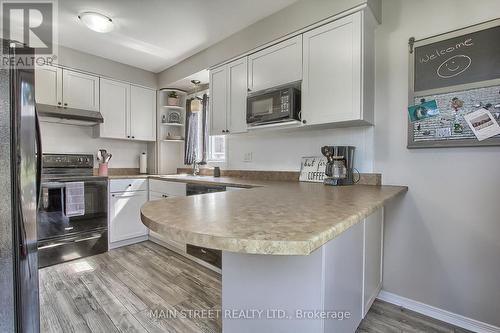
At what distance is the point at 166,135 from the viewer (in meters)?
3.79

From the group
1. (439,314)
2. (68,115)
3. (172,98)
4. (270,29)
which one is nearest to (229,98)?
(270,29)

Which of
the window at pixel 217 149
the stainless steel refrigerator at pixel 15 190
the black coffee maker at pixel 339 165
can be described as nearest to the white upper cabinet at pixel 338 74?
the black coffee maker at pixel 339 165

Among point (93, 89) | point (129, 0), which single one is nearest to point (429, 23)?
point (129, 0)

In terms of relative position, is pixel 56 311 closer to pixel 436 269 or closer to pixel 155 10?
pixel 155 10

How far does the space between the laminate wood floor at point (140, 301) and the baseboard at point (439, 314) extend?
5 centimetres

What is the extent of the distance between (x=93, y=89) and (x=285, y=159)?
2603 mm

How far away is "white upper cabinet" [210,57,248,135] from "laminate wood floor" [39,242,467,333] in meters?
1.51

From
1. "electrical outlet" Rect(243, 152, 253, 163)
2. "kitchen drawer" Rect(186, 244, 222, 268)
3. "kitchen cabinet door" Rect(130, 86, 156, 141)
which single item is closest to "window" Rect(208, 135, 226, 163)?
"electrical outlet" Rect(243, 152, 253, 163)

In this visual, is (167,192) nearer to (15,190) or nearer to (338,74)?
(15,190)

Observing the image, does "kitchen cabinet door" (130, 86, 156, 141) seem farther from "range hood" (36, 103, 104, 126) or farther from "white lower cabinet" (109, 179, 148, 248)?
"white lower cabinet" (109, 179, 148, 248)

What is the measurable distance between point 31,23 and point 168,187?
211 cm

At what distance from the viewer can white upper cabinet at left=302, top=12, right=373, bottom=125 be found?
1.71 m

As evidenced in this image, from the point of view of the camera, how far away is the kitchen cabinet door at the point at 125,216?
9.64 ft

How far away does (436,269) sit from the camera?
5.53 feet
